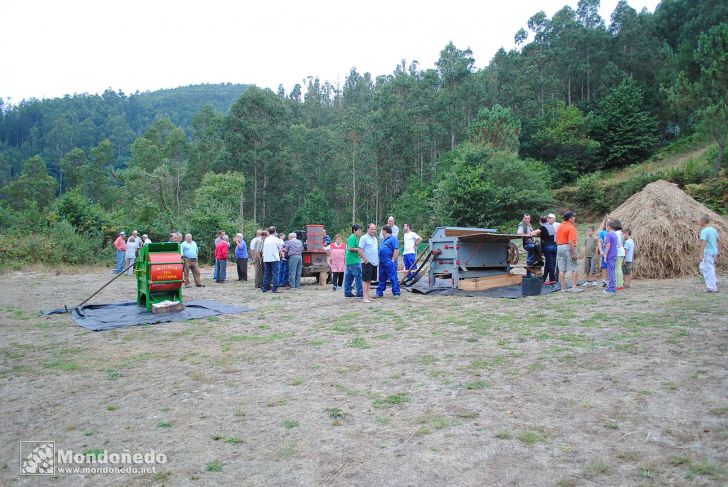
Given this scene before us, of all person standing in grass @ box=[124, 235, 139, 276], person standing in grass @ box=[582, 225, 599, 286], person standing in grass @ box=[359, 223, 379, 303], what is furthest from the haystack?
person standing in grass @ box=[124, 235, 139, 276]

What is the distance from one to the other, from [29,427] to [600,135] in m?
48.4

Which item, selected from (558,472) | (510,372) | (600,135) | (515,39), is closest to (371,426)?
(558,472)

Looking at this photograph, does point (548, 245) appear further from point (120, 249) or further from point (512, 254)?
point (120, 249)

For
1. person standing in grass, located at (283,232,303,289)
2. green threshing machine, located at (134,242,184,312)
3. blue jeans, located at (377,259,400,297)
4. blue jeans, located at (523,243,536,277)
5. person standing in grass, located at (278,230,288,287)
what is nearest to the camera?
green threshing machine, located at (134,242,184,312)

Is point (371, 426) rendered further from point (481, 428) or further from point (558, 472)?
point (558, 472)

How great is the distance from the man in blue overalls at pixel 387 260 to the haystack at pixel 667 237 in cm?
666

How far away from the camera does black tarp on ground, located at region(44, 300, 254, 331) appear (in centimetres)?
910

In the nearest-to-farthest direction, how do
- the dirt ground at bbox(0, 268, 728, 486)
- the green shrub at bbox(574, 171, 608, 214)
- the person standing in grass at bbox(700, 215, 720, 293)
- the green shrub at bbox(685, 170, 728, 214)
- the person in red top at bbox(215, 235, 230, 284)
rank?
the dirt ground at bbox(0, 268, 728, 486)
the person standing in grass at bbox(700, 215, 720, 293)
the person in red top at bbox(215, 235, 230, 284)
the green shrub at bbox(685, 170, 728, 214)
the green shrub at bbox(574, 171, 608, 214)

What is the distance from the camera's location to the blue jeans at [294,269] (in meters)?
13.9

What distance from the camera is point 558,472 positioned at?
329 centimetres

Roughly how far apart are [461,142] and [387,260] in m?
39.2

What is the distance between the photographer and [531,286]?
36.4 ft

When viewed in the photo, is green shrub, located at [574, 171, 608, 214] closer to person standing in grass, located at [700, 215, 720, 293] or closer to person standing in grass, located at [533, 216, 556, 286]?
person standing in grass, located at [533, 216, 556, 286]

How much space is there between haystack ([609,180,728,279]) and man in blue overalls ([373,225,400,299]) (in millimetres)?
6662
